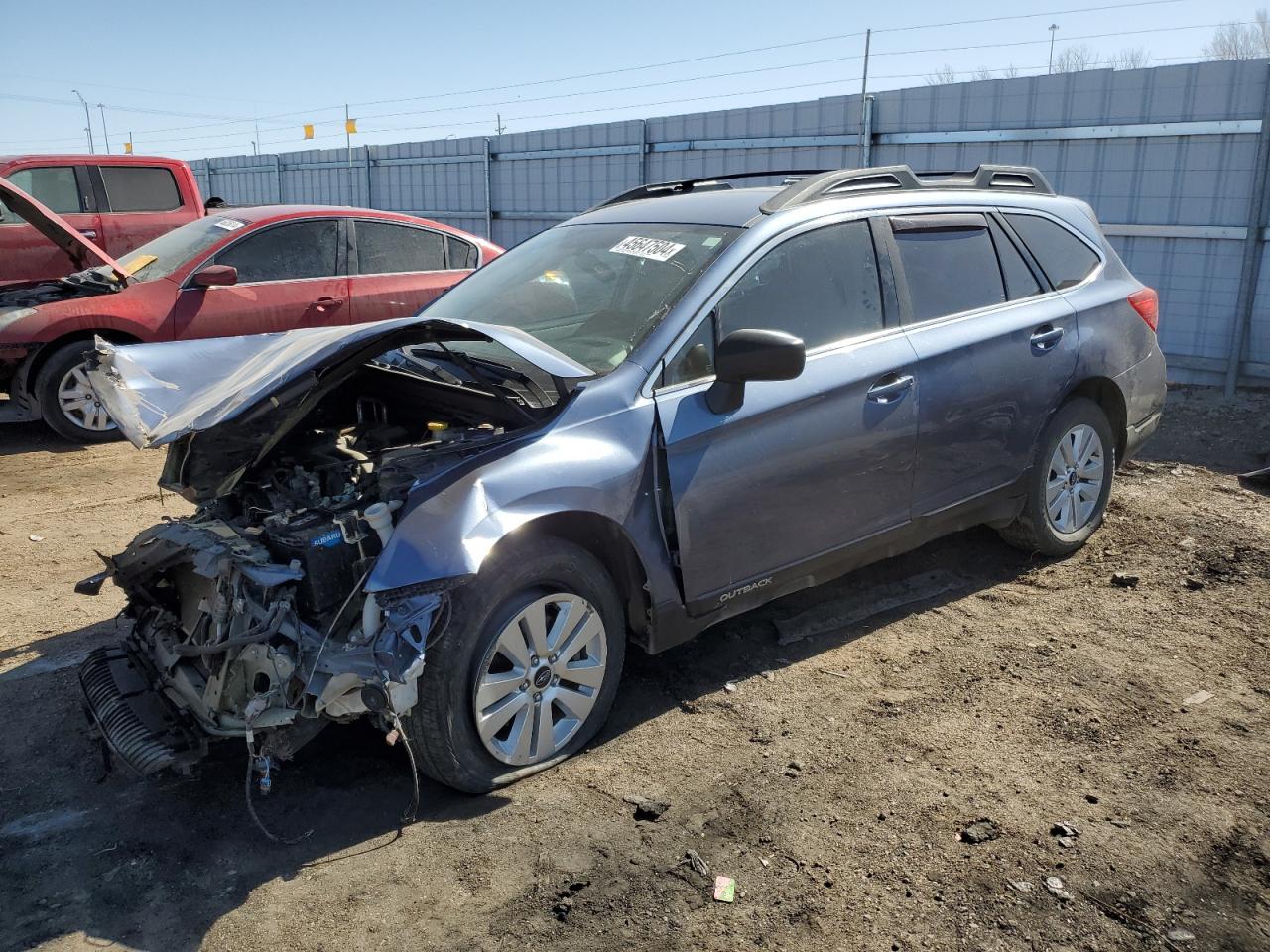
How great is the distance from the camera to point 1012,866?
9.73 ft

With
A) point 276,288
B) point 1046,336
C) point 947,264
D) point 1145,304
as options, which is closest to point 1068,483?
point 1046,336

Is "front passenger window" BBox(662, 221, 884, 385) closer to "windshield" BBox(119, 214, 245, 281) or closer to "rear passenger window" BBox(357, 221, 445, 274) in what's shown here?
"rear passenger window" BBox(357, 221, 445, 274)

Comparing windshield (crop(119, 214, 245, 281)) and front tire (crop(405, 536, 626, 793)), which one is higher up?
windshield (crop(119, 214, 245, 281))

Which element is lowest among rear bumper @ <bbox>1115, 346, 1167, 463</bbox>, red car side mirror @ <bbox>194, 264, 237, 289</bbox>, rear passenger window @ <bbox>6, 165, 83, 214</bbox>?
rear bumper @ <bbox>1115, 346, 1167, 463</bbox>

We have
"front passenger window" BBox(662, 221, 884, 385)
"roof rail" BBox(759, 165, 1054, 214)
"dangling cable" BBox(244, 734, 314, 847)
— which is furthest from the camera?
"roof rail" BBox(759, 165, 1054, 214)

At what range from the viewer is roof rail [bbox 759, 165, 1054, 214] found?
431 centimetres

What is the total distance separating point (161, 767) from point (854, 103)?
369 inches

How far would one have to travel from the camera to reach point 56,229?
782 cm

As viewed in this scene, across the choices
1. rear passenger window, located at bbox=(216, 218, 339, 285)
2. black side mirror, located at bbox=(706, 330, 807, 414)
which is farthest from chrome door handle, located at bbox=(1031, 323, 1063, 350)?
rear passenger window, located at bbox=(216, 218, 339, 285)

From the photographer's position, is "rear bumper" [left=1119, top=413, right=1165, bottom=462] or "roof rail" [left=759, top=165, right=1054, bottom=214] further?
"rear bumper" [left=1119, top=413, right=1165, bottom=462]

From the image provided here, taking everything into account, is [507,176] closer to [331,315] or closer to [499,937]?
[331,315]

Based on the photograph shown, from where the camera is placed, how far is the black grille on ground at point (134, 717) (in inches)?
123

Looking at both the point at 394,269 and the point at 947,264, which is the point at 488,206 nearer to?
the point at 394,269

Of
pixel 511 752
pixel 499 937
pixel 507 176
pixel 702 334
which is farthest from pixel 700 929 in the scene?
pixel 507 176
